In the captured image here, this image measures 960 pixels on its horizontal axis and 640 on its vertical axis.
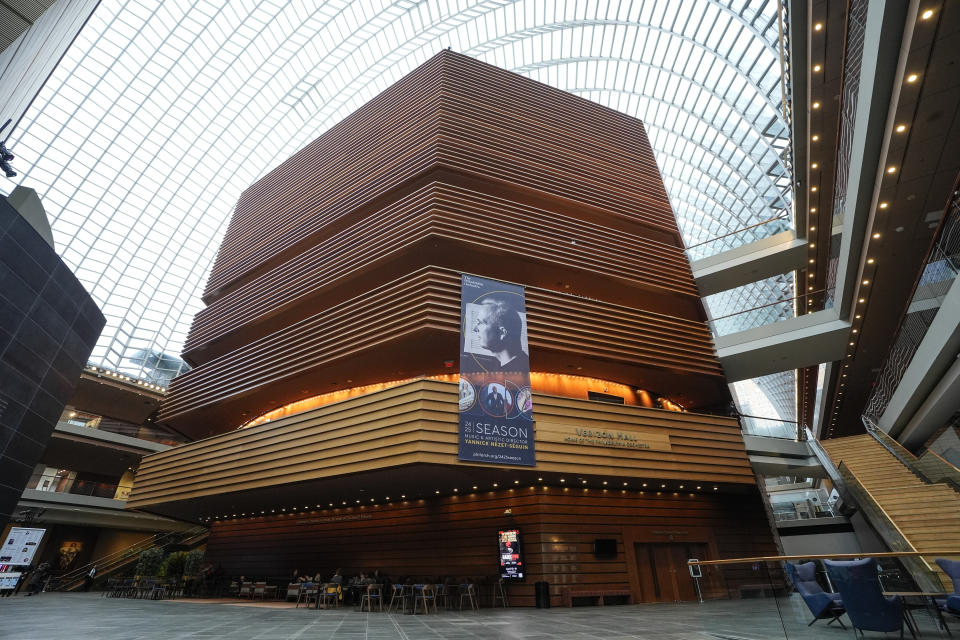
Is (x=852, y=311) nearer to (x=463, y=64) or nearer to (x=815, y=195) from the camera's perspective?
(x=815, y=195)

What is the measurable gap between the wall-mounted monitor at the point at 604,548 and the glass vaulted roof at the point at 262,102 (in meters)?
12.6

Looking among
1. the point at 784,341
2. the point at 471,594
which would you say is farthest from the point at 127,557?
the point at 784,341

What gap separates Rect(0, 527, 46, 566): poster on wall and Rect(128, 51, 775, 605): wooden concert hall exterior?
2276 mm

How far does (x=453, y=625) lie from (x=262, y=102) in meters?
28.8

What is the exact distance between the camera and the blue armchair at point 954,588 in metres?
4.46

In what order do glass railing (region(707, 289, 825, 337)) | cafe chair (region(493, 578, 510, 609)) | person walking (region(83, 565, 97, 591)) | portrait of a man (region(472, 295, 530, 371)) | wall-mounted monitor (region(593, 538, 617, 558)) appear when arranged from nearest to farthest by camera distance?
portrait of a man (region(472, 295, 530, 371)), cafe chair (region(493, 578, 510, 609)), wall-mounted monitor (region(593, 538, 617, 558)), glass railing (region(707, 289, 825, 337)), person walking (region(83, 565, 97, 591))

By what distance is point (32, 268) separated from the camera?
9453 millimetres

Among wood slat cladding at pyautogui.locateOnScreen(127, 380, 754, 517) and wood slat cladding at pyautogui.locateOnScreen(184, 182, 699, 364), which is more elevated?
wood slat cladding at pyautogui.locateOnScreen(184, 182, 699, 364)

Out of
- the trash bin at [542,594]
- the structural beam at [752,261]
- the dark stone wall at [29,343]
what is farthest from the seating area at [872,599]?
the dark stone wall at [29,343]

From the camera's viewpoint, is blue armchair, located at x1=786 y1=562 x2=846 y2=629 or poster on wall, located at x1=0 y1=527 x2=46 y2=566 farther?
poster on wall, located at x1=0 y1=527 x2=46 y2=566

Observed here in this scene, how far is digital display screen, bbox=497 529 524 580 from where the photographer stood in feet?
34.9

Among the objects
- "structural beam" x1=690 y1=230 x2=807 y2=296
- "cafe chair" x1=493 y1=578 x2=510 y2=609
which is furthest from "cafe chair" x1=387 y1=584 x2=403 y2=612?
"structural beam" x1=690 y1=230 x2=807 y2=296

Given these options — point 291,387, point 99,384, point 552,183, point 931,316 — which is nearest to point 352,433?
point 291,387

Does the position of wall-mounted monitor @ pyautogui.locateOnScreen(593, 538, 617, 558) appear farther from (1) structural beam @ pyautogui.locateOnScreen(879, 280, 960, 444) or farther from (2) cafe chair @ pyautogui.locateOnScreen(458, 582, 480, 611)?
(1) structural beam @ pyautogui.locateOnScreen(879, 280, 960, 444)
